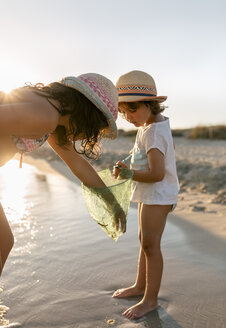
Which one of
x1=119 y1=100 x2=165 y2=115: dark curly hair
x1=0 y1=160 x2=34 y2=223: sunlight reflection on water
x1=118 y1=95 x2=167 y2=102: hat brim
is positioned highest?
x1=118 y1=95 x2=167 y2=102: hat brim

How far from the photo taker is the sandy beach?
2.61 metres

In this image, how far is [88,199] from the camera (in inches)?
109

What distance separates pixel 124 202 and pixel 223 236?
60.3 inches

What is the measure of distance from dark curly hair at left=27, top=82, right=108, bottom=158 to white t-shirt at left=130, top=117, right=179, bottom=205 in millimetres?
447

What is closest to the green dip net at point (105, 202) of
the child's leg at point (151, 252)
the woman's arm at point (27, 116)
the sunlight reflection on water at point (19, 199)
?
the child's leg at point (151, 252)

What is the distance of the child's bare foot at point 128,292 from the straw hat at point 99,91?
1.15 metres

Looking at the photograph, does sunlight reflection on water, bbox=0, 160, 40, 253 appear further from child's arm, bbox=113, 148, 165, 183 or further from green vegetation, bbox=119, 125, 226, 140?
green vegetation, bbox=119, 125, 226, 140

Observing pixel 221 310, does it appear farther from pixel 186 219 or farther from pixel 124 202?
pixel 186 219

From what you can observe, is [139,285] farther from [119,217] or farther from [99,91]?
[99,91]

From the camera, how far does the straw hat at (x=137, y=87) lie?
2779 millimetres

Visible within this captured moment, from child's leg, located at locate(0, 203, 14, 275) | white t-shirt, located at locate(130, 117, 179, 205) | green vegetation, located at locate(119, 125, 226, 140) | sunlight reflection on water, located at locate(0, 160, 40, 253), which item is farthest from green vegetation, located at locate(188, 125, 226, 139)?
child's leg, located at locate(0, 203, 14, 275)

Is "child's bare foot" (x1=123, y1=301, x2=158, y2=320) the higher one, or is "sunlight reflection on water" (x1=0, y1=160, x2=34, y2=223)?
"child's bare foot" (x1=123, y1=301, x2=158, y2=320)

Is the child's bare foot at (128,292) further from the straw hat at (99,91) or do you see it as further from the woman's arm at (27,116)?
the woman's arm at (27,116)

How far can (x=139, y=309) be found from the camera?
105 inches
